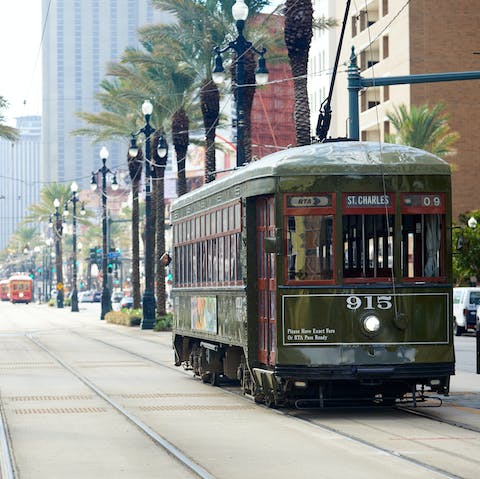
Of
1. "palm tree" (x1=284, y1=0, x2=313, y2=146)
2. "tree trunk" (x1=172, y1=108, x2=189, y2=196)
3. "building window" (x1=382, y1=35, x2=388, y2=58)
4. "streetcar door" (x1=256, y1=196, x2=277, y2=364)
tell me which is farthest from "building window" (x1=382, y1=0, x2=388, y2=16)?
"streetcar door" (x1=256, y1=196, x2=277, y2=364)

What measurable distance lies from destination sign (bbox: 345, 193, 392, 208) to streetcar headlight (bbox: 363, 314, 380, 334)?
1446 millimetres

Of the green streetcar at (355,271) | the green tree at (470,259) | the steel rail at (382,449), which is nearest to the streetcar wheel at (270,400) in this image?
the green streetcar at (355,271)

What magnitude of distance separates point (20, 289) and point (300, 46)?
356ft

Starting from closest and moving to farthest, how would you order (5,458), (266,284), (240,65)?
(5,458), (266,284), (240,65)

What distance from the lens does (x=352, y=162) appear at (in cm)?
1772

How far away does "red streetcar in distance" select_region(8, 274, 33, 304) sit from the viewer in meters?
144

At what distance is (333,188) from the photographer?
1758 cm

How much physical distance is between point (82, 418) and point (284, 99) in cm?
12961

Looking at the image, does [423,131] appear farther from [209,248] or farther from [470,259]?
[209,248]

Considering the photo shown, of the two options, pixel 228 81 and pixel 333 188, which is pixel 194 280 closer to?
pixel 333 188

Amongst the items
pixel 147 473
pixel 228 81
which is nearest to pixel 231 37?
pixel 228 81

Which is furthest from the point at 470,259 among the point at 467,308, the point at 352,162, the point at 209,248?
the point at 352,162

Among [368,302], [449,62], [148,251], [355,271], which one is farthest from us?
[449,62]

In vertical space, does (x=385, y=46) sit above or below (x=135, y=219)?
above
